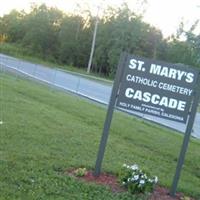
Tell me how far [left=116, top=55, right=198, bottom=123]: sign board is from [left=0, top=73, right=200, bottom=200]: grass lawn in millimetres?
1181

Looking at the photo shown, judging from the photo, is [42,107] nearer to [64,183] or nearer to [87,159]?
[87,159]

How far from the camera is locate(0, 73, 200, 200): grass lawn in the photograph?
6.70 metres

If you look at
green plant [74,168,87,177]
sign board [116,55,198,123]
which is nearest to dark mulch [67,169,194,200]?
A: green plant [74,168,87,177]

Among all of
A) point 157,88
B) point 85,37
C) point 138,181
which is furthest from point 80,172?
point 85,37

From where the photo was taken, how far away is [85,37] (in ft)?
228

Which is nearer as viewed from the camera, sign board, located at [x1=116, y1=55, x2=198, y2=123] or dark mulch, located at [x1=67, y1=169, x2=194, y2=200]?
dark mulch, located at [x1=67, y1=169, x2=194, y2=200]

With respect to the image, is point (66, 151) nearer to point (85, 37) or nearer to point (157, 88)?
point (157, 88)

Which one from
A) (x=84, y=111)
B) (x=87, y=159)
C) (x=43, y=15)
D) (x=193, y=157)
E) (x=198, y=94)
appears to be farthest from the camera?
(x=43, y=15)

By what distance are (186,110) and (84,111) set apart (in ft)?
26.0

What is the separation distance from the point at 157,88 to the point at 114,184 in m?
1.64

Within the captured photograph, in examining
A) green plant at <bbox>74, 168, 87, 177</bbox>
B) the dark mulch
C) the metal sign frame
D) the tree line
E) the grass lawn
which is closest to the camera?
the grass lawn

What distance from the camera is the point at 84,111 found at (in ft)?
50.8

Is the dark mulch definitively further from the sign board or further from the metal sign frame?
the sign board

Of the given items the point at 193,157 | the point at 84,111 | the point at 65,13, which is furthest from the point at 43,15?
the point at 193,157
